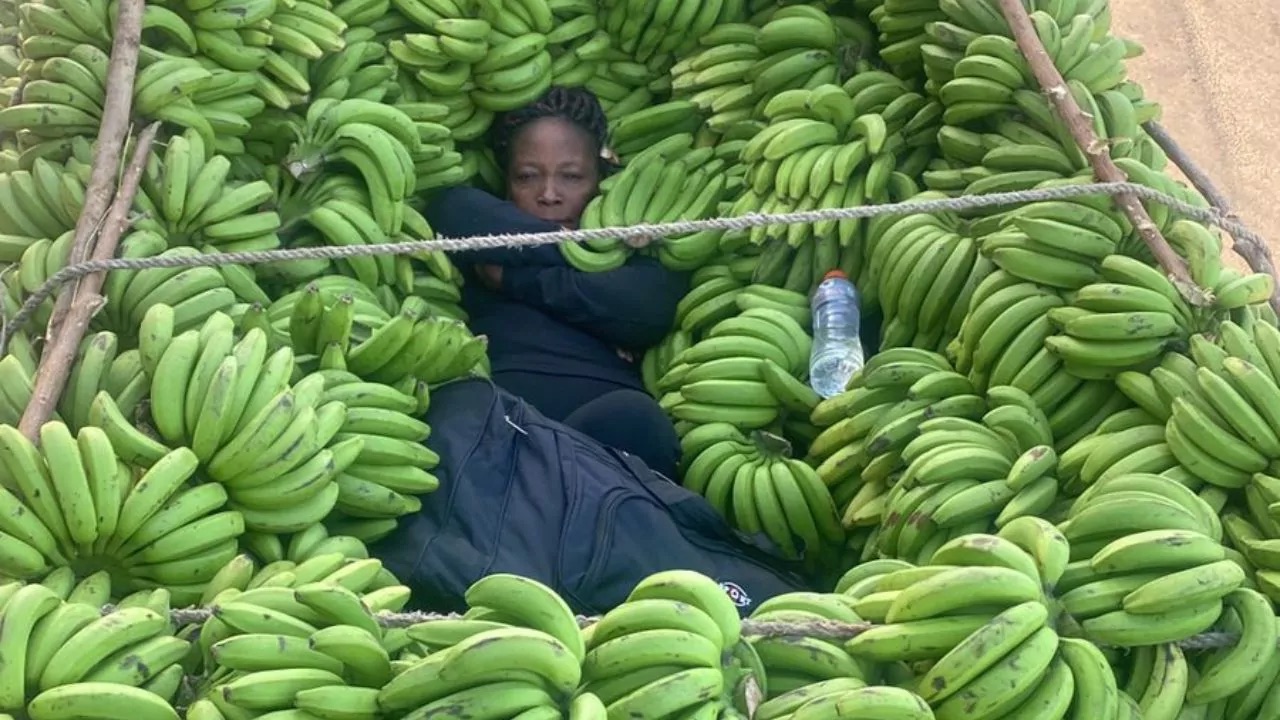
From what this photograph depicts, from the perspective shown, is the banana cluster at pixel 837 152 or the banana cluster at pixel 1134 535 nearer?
the banana cluster at pixel 1134 535

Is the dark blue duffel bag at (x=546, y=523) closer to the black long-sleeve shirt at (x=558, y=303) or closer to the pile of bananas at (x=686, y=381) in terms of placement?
the pile of bananas at (x=686, y=381)

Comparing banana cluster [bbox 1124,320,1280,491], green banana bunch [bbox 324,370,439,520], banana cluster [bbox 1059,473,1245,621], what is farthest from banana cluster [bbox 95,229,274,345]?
banana cluster [bbox 1124,320,1280,491]

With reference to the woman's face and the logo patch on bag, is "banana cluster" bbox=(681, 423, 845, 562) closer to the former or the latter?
the logo patch on bag

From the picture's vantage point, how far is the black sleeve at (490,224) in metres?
2.88

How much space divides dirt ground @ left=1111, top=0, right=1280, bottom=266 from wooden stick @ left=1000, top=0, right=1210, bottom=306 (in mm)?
2063

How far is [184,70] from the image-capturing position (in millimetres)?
2402

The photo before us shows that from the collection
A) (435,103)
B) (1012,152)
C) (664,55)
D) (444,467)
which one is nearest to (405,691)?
(444,467)

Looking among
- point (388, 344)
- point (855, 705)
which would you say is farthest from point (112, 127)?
point (855, 705)

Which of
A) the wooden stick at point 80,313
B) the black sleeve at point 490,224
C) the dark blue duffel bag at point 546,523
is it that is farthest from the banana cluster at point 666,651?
the black sleeve at point 490,224

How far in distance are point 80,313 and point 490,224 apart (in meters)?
1.05

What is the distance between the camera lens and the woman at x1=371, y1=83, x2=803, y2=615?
6.68 ft

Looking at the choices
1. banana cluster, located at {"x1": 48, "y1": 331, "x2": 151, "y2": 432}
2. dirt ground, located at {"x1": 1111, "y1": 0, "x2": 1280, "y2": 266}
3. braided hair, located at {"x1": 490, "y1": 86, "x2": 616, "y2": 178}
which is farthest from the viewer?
dirt ground, located at {"x1": 1111, "y1": 0, "x2": 1280, "y2": 266}

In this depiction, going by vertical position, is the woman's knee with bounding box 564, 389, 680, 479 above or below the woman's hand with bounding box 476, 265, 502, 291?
below

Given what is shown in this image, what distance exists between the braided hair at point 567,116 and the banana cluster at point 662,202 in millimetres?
94
